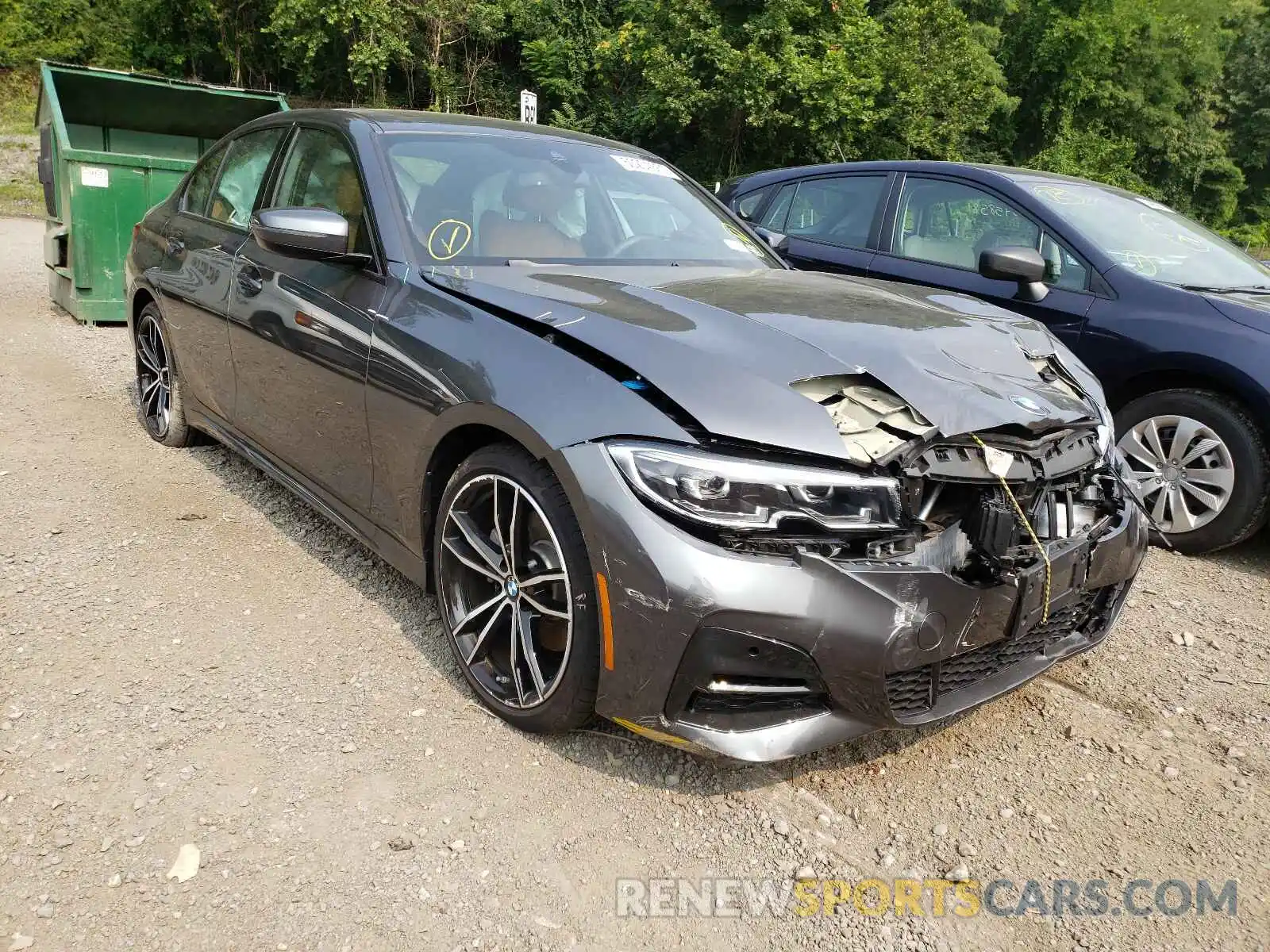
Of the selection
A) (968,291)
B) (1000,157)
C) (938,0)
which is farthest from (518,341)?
(1000,157)

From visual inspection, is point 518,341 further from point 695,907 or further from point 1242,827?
point 1242,827

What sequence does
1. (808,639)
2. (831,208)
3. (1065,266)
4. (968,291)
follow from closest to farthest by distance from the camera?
(808,639) → (1065,266) → (968,291) → (831,208)

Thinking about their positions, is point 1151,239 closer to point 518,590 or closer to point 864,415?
point 864,415

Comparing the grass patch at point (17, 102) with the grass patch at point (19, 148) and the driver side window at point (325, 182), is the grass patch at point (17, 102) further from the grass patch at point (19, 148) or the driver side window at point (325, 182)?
the driver side window at point (325, 182)

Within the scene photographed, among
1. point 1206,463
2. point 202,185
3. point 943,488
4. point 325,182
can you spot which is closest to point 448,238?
point 325,182

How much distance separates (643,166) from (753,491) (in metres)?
2.21

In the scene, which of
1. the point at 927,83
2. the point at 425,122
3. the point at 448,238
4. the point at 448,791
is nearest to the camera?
the point at 448,791

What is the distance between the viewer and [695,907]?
1.96 meters

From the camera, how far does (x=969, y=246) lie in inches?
194

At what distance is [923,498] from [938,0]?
2586 centimetres

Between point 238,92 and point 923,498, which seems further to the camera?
point 238,92

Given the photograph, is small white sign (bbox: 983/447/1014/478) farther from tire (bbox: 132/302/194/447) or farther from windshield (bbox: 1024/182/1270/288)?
tire (bbox: 132/302/194/447)

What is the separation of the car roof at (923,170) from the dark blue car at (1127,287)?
0.05ft

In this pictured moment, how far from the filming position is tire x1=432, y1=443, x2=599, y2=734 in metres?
2.19
